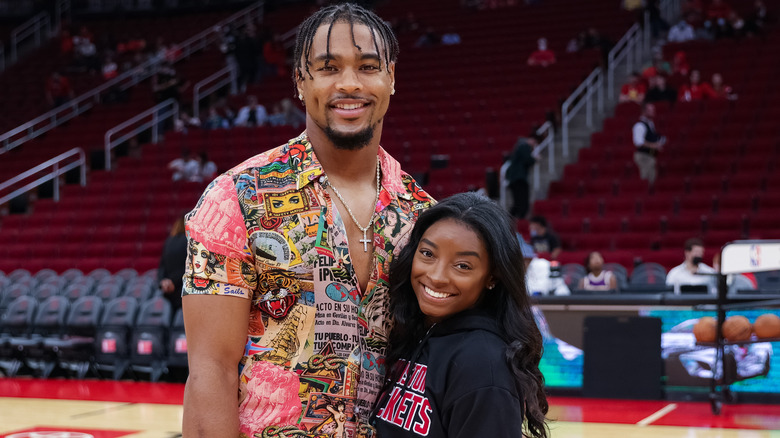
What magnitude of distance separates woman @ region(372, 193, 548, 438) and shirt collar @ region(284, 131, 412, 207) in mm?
87

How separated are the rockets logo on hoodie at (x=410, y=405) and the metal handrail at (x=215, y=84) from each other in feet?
51.2

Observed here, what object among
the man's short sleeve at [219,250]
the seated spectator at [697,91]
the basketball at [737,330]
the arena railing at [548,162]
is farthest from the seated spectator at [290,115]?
the man's short sleeve at [219,250]

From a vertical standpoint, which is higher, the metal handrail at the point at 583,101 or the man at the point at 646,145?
the metal handrail at the point at 583,101

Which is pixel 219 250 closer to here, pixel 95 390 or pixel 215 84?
pixel 95 390

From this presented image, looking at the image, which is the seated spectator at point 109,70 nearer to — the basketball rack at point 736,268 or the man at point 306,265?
the basketball rack at point 736,268

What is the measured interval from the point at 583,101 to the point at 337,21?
39.6 feet

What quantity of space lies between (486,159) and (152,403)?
6579mm

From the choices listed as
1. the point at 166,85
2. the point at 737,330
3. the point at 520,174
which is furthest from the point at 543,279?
the point at 166,85

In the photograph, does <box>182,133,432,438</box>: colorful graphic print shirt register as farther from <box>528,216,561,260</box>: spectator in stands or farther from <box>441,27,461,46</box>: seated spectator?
<box>441,27,461,46</box>: seated spectator

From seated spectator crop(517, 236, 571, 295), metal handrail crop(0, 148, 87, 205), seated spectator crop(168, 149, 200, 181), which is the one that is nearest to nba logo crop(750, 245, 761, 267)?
seated spectator crop(517, 236, 571, 295)

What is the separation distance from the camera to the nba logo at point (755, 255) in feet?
19.3

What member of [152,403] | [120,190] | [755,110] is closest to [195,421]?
[152,403]

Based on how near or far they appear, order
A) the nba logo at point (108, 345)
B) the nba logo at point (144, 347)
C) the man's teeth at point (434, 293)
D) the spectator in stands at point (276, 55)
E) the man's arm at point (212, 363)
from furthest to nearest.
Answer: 1. the spectator in stands at point (276, 55)
2. the nba logo at point (108, 345)
3. the nba logo at point (144, 347)
4. the man's teeth at point (434, 293)
5. the man's arm at point (212, 363)

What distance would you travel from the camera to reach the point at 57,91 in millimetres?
18234
